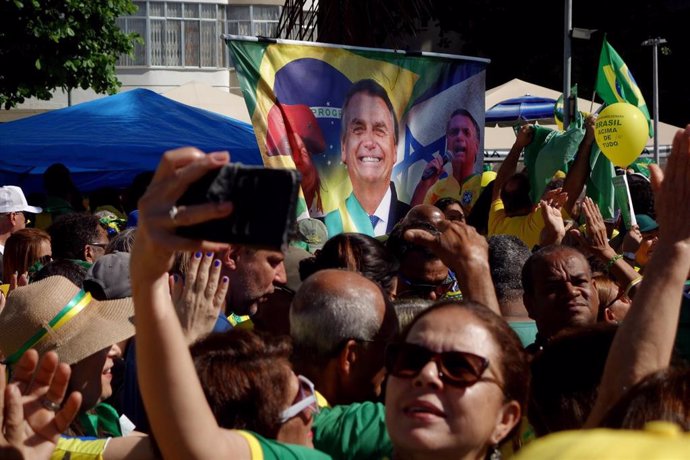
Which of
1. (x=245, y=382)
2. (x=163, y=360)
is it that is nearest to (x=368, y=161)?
(x=245, y=382)

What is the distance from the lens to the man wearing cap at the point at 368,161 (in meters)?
7.99

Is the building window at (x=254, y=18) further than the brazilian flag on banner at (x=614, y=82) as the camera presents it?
Yes

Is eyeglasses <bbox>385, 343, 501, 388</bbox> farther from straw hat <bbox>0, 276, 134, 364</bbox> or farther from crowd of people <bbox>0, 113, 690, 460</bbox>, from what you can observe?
straw hat <bbox>0, 276, 134, 364</bbox>

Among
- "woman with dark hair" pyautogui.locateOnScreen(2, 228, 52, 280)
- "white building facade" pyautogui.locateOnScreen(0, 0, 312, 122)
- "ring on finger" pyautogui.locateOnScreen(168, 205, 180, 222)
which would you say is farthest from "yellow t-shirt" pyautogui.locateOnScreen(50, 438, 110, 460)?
"white building facade" pyautogui.locateOnScreen(0, 0, 312, 122)

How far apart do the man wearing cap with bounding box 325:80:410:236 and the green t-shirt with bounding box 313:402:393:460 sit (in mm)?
4655

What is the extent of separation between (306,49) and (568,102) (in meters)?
3.20

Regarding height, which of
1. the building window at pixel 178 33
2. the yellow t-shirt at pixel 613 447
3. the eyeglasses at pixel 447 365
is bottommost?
the eyeglasses at pixel 447 365

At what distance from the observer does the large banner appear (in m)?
7.82

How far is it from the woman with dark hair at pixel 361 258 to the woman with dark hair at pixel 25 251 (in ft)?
8.44

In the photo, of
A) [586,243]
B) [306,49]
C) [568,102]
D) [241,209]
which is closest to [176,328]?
[241,209]

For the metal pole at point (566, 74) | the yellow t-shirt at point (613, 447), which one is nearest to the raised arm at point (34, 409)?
the yellow t-shirt at point (613, 447)

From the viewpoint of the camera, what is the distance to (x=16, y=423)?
253 centimetres

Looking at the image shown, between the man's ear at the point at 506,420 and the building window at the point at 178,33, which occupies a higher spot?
the building window at the point at 178,33

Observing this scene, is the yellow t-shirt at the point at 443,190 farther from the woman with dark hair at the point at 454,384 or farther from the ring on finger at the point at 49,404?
the ring on finger at the point at 49,404
